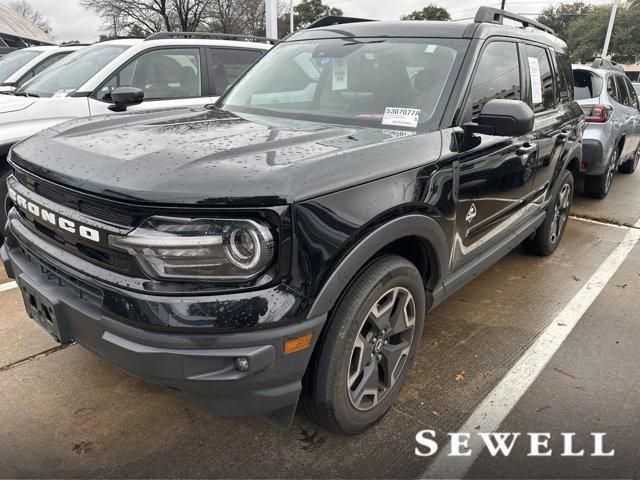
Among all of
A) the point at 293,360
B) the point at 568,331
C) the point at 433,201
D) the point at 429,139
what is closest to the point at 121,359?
the point at 293,360

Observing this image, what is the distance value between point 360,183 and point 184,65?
13.6ft

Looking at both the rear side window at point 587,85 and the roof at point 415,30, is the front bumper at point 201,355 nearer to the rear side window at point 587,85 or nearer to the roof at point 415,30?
the roof at point 415,30

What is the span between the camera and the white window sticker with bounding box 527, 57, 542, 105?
11.8 ft

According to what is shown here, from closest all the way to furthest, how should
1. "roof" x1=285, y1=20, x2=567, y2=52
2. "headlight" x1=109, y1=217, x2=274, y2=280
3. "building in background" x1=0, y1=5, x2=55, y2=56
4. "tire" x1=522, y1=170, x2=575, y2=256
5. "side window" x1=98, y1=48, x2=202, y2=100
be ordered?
"headlight" x1=109, y1=217, x2=274, y2=280
"roof" x1=285, y1=20, x2=567, y2=52
"tire" x1=522, y1=170, x2=575, y2=256
"side window" x1=98, y1=48, x2=202, y2=100
"building in background" x1=0, y1=5, x2=55, y2=56

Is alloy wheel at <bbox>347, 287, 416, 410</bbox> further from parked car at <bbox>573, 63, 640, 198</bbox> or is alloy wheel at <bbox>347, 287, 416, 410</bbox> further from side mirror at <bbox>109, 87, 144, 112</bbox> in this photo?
parked car at <bbox>573, 63, 640, 198</bbox>

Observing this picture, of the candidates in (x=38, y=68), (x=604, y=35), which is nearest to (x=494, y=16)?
(x=38, y=68)

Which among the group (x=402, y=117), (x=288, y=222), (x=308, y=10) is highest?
(x=308, y=10)

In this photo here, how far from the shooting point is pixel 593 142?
6.12m

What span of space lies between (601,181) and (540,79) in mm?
3521

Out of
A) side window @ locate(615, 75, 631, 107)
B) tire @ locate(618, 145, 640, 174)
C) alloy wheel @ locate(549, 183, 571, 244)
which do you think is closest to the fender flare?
alloy wheel @ locate(549, 183, 571, 244)

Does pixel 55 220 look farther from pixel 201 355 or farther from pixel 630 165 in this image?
pixel 630 165

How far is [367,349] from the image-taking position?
223cm

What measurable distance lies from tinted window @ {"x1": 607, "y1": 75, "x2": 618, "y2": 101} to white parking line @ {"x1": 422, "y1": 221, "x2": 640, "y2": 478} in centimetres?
353

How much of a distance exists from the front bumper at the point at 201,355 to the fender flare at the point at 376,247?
0.28 feet
